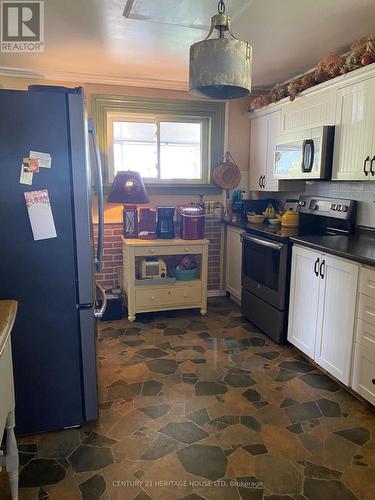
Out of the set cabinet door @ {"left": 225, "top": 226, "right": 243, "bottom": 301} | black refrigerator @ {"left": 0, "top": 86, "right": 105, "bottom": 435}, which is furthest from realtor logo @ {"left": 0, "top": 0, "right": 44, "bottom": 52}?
cabinet door @ {"left": 225, "top": 226, "right": 243, "bottom": 301}

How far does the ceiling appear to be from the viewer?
216 centimetres

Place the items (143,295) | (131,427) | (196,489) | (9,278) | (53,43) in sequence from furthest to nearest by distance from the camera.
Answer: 1. (143,295)
2. (53,43)
3. (131,427)
4. (9,278)
5. (196,489)

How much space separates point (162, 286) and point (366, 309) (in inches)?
77.1

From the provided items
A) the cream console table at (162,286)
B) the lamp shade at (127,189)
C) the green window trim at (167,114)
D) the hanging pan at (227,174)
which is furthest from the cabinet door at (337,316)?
the green window trim at (167,114)

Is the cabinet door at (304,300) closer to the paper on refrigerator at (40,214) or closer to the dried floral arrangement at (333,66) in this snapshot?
the dried floral arrangement at (333,66)

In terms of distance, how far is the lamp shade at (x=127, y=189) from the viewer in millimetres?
3539

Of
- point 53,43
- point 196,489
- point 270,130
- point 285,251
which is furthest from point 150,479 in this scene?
point 270,130

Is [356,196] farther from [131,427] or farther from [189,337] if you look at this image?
[131,427]

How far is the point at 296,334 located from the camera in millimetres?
2912

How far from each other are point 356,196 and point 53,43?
2.62 metres

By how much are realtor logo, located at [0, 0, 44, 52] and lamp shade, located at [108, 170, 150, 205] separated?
1196 mm

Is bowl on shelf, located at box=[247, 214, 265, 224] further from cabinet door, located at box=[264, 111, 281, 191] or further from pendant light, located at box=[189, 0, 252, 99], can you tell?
pendant light, located at box=[189, 0, 252, 99]

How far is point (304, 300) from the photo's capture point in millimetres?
2779

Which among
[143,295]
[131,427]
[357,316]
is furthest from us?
[143,295]
